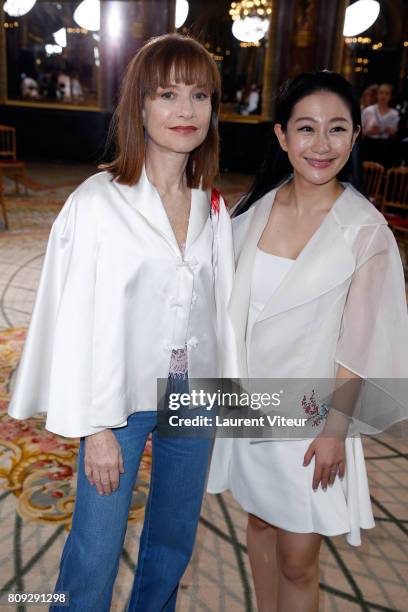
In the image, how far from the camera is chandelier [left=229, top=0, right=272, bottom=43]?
11828 millimetres

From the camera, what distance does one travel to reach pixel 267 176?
1816 mm

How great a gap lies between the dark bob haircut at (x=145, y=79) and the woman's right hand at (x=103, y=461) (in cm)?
60

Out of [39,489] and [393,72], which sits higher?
[393,72]

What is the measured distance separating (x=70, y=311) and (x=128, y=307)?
13cm

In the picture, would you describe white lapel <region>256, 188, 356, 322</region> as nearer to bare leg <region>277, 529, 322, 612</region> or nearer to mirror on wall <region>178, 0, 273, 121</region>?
bare leg <region>277, 529, 322, 612</region>

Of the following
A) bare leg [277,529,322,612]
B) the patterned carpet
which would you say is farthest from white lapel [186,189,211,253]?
the patterned carpet

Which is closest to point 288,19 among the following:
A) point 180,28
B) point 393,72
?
point 180,28

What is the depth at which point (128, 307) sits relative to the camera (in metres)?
1.43

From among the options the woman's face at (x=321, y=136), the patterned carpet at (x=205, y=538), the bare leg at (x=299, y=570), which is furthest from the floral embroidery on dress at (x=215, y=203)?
the patterned carpet at (x=205, y=538)

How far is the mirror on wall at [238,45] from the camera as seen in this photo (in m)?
12.0

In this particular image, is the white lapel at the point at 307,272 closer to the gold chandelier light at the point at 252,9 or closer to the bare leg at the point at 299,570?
the bare leg at the point at 299,570

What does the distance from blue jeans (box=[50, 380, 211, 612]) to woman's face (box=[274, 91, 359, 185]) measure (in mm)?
641

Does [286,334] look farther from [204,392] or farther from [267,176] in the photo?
[267,176]

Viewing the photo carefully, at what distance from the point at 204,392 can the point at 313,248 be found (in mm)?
463
